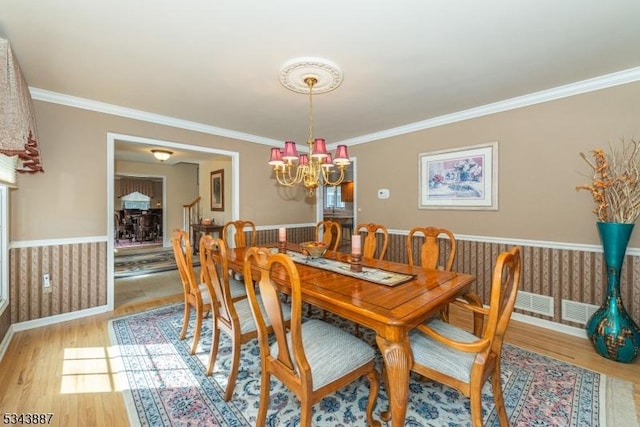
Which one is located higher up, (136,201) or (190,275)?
(136,201)

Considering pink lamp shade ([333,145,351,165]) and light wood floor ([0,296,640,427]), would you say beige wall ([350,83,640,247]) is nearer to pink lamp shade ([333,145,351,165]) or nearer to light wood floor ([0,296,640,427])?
light wood floor ([0,296,640,427])

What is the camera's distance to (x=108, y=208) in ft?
10.4

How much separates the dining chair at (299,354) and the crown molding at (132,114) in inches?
114

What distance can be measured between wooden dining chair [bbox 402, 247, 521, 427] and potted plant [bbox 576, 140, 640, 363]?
1.50 meters

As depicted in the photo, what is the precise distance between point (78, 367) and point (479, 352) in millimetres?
2656

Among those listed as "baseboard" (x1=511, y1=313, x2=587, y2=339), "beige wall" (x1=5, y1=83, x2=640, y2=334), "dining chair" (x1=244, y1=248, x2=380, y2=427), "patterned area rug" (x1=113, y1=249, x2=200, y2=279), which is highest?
"beige wall" (x1=5, y1=83, x2=640, y2=334)

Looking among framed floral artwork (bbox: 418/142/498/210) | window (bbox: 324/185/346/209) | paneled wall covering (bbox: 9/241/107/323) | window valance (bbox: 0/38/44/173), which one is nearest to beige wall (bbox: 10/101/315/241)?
paneled wall covering (bbox: 9/241/107/323)

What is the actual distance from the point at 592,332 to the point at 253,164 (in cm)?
427

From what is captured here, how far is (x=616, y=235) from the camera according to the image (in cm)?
217

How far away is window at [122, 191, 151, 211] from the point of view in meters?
11.1

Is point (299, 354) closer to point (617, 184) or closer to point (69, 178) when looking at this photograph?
point (617, 184)

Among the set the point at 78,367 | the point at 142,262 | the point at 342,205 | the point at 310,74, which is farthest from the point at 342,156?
the point at 342,205

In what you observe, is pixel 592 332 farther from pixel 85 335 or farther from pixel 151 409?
pixel 85 335

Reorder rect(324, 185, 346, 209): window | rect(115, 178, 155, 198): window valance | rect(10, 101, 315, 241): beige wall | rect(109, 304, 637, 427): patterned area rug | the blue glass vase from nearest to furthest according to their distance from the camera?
rect(109, 304, 637, 427): patterned area rug → the blue glass vase → rect(10, 101, 315, 241): beige wall → rect(324, 185, 346, 209): window → rect(115, 178, 155, 198): window valance
